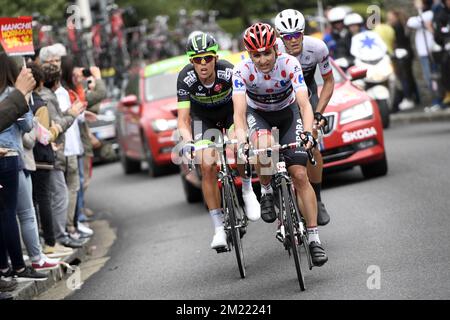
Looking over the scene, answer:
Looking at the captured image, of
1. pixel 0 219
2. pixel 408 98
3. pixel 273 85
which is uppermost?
pixel 273 85

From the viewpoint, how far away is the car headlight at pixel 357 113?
15.1m

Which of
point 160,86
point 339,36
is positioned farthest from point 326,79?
point 339,36

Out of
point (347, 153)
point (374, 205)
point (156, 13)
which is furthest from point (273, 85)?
point (156, 13)

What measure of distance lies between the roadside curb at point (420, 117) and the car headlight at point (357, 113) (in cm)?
781

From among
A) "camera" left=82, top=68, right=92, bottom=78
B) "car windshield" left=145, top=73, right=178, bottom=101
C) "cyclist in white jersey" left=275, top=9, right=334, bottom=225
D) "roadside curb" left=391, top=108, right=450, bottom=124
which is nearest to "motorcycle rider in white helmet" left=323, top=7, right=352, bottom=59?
"roadside curb" left=391, top=108, right=450, bottom=124

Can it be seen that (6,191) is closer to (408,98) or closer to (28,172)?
(28,172)

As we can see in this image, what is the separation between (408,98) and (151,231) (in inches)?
473

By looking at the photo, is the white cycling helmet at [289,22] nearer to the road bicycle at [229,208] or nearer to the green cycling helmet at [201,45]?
the green cycling helmet at [201,45]

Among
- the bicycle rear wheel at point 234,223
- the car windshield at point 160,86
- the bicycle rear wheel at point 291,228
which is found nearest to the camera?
the bicycle rear wheel at point 291,228

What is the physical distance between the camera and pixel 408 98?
25562mm

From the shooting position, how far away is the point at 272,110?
10789mm

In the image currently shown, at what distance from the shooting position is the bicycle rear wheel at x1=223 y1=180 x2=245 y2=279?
1030 centimetres

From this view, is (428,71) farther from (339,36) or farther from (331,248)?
(331,248)

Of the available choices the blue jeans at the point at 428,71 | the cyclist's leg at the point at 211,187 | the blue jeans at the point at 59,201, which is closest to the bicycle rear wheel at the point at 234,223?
the cyclist's leg at the point at 211,187
